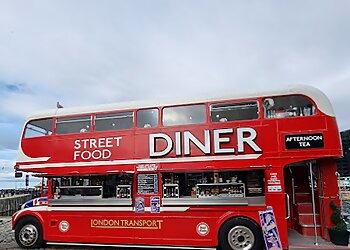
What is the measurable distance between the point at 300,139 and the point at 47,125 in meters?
6.66

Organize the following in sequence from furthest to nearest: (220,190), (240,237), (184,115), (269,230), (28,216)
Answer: (28,216) → (184,115) → (220,190) → (240,237) → (269,230)

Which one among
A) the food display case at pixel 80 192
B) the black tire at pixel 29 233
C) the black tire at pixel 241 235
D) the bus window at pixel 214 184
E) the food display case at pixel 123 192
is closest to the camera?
the black tire at pixel 241 235

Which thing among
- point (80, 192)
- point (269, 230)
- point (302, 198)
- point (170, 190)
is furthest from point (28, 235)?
point (302, 198)

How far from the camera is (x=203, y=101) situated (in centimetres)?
781

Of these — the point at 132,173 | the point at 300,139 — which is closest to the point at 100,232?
the point at 132,173

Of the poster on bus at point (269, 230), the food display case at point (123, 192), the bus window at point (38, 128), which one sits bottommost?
the poster on bus at point (269, 230)

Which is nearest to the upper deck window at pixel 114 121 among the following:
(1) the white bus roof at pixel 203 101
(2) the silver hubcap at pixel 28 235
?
(1) the white bus roof at pixel 203 101

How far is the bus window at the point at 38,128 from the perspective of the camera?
8.87m

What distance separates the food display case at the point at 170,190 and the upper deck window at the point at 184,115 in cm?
152

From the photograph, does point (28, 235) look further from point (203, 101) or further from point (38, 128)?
point (203, 101)

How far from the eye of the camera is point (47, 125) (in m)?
8.95

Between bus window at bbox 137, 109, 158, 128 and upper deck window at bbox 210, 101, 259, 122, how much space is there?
4.76 feet

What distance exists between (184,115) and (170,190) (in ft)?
6.15

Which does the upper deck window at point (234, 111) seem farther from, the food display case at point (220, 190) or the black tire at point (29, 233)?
the black tire at point (29, 233)
